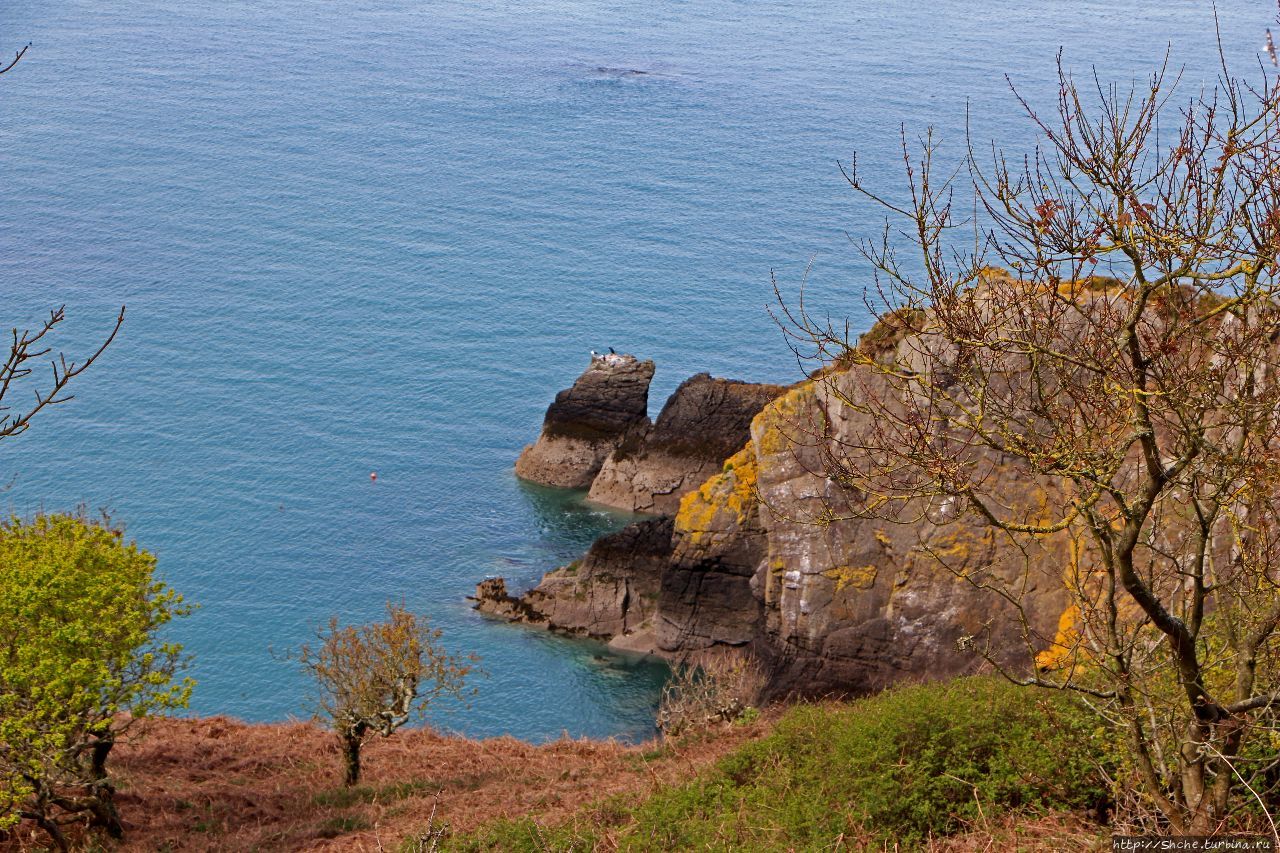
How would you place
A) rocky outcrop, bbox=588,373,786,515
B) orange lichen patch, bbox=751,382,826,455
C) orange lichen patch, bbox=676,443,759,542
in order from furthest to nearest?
rocky outcrop, bbox=588,373,786,515
orange lichen patch, bbox=676,443,759,542
orange lichen patch, bbox=751,382,826,455

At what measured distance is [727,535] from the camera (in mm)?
57625

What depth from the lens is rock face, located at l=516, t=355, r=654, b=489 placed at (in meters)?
80.4

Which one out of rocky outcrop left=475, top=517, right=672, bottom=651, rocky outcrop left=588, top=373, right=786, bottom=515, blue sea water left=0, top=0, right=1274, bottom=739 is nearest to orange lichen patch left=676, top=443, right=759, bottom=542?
rocky outcrop left=475, top=517, right=672, bottom=651

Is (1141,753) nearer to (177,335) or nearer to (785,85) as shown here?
(177,335)

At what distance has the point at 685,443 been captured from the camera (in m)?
77.0

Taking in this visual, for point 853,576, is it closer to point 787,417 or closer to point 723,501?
point 787,417

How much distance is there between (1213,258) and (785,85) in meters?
144

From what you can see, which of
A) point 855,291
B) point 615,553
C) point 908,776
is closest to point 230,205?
point 855,291

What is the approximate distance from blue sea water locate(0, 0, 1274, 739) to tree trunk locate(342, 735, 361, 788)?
18612 millimetres

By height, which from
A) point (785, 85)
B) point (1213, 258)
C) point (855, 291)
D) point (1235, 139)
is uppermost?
point (785, 85)

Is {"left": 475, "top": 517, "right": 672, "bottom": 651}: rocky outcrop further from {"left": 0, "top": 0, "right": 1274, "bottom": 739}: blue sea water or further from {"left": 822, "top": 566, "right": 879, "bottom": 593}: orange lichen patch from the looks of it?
{"left": 822, "top": 566, "right": 879, "bottom": 593}: orange lichen patch

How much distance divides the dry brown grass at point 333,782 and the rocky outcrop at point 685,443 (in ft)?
114

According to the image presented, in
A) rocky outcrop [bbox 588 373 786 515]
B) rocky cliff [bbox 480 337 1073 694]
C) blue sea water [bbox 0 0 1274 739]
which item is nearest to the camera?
rocky cliff [bbox 480 337 1073 694]

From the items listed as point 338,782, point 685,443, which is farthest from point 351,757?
point 685,443
